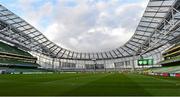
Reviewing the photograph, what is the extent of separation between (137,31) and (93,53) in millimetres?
67074

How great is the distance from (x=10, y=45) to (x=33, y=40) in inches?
670

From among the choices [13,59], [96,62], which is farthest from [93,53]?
[13,59]

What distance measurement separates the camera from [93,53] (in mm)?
139125

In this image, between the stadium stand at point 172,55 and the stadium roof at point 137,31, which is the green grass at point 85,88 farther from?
the stadium stand at point 172,55

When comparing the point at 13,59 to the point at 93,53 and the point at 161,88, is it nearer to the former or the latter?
the point at 93,53

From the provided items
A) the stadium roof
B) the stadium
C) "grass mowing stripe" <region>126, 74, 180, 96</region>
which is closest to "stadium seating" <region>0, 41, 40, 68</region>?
the stadium

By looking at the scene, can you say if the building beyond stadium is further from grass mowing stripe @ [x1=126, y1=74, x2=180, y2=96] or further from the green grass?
the green grass

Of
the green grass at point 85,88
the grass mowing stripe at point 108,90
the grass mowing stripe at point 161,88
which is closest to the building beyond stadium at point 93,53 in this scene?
the grass mowing stripe at point 161,88

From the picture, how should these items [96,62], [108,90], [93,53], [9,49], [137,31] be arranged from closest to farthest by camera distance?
[108,90] < [137,31] < [9,49] < [93,53] < [96,62]

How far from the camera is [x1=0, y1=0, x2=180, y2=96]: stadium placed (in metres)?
17.9

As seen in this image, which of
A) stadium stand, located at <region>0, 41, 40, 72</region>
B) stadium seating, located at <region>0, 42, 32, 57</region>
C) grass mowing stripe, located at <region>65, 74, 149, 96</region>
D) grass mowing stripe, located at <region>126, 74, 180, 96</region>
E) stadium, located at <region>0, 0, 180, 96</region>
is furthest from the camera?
stadium seating, located at <region>0, 42, 32, 57</region>

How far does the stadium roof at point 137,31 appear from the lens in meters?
47.9

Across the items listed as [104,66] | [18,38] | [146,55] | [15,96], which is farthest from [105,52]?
[15,96]

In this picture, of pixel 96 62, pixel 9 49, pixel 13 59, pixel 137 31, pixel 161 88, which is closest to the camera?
pixel 161 88
